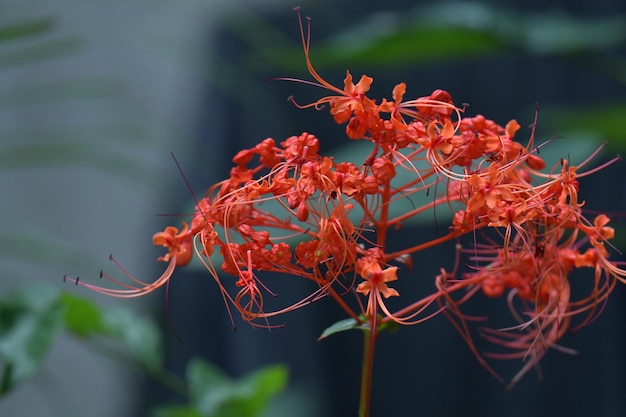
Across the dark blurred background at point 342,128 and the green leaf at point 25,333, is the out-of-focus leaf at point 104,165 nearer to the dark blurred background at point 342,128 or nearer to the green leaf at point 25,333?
the dark blurred background at point 342,128

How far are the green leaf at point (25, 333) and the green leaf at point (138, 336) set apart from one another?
5cm

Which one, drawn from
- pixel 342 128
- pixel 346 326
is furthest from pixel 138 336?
pixel 342 128

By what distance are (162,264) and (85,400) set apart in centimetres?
41

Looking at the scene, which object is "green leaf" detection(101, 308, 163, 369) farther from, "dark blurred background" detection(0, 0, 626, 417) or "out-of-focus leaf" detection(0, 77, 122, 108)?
"out-of-focus leaf" detection(0, 77, 122, 108)

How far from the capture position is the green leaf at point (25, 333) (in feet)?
Answer: 1.40

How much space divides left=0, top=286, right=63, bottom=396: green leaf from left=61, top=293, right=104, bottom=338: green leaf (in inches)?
0.7

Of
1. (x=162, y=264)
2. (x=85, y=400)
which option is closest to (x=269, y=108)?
(x=162, y=264)

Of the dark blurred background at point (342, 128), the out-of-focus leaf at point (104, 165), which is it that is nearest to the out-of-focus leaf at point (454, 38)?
the dark blurred background at point (342, 128)

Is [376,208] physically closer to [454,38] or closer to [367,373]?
[367,373]

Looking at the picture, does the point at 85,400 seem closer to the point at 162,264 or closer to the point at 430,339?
the point at 162,264

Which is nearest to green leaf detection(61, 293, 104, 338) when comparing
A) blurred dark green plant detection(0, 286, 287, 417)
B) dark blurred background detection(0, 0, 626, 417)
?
blurred dark green plant detection(0, 286, 287, 417)

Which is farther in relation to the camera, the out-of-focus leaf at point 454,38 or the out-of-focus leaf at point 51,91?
the out-of-focus leaf at point 51,91

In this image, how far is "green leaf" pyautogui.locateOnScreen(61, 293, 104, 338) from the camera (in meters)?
0.52

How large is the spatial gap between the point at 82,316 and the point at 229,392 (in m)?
0.12
